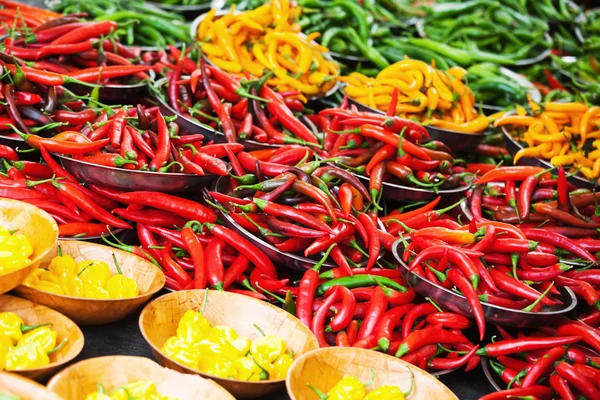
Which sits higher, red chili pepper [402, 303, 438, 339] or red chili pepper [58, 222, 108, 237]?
red chili pepper [58, 222, 108, 237]

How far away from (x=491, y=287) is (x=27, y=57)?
321 centimetres

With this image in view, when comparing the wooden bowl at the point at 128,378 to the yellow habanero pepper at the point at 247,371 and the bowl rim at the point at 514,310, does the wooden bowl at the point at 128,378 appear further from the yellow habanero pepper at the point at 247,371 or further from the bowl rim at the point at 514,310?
the bowl rim at the point at 514,310

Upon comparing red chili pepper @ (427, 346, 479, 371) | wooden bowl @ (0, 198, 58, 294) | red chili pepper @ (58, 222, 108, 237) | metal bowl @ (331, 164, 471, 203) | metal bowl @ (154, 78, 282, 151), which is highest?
wooden bowl @ (0, 198, 58, 294)

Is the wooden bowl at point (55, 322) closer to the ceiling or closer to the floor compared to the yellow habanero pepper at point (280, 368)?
closer to the ceiling

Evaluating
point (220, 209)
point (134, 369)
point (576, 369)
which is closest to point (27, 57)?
point (220, 209)

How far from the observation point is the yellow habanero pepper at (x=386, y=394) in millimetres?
2547

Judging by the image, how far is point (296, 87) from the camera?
5000mm

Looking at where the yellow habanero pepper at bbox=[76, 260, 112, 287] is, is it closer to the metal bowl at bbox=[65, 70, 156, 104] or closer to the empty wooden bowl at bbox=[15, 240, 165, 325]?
the empty wooden bowl at bbox=[15, 240, 165, 325]

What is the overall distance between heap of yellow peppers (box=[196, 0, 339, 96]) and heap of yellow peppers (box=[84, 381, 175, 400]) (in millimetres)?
2965

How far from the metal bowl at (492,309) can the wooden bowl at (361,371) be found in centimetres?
41

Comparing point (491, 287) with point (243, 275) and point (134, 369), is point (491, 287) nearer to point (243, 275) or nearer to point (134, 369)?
point (243, 275)

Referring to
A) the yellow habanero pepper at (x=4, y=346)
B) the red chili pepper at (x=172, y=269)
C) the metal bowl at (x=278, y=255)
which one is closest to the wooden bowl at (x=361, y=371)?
the metal bowl at (x=278, y=255)

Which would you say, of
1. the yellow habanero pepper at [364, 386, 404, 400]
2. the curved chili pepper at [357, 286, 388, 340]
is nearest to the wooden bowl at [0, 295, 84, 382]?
the yellow habanero pepper at [364, 386, 404, 400]

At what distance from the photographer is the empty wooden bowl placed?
271cm
